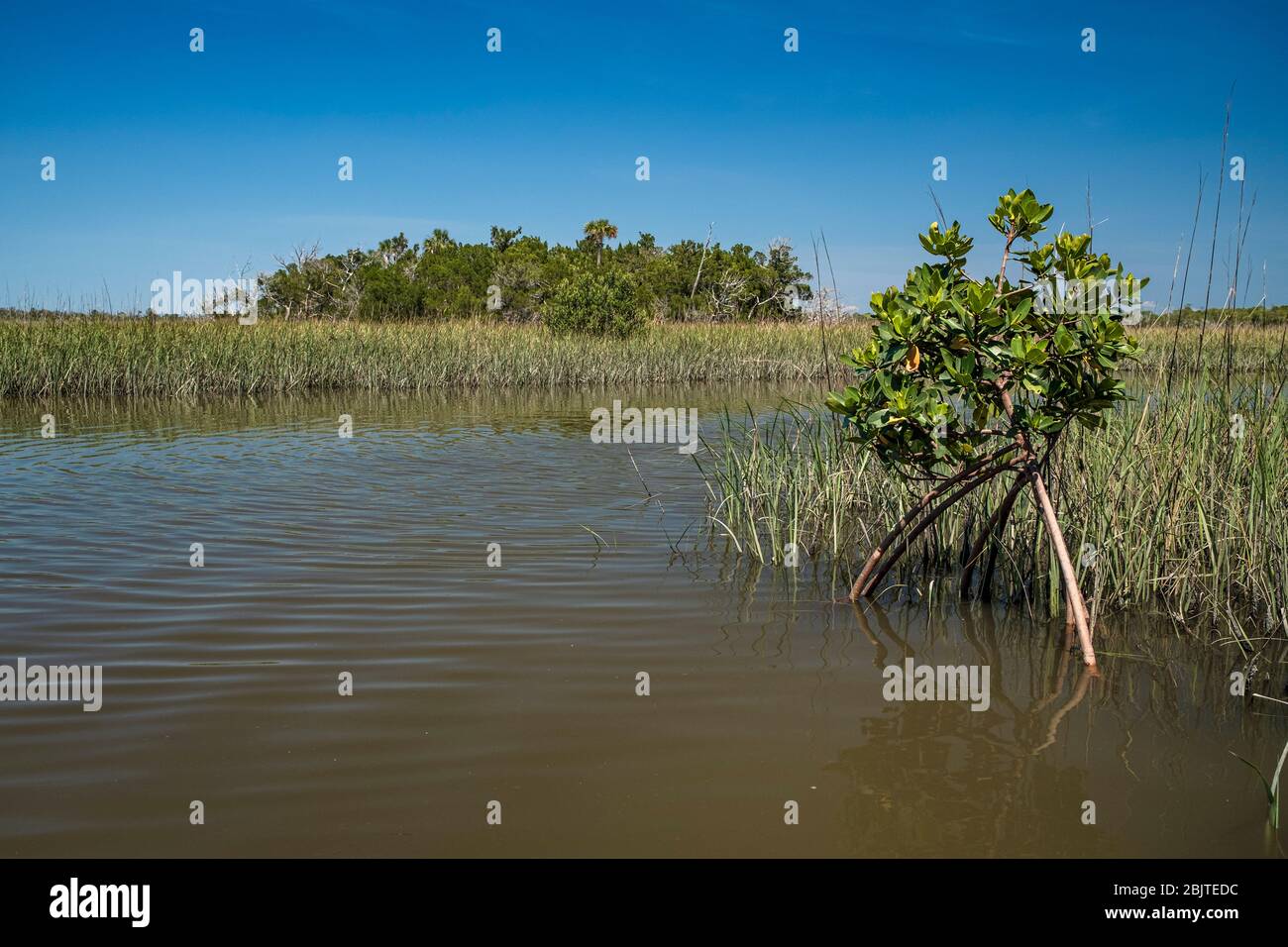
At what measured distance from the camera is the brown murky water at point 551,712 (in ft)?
8.09

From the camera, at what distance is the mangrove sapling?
11.2ft

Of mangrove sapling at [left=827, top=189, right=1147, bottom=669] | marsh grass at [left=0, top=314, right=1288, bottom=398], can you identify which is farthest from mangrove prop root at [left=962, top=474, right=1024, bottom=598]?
marsh grass at [left=0, top=314, right=1288, bottom=398]

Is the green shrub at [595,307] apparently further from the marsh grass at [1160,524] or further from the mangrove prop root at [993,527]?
the mangrove prop root at [993,527]

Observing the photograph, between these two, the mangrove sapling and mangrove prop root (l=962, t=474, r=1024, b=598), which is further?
mangrove prop root (l=962, t=474, r=1024, b=598)

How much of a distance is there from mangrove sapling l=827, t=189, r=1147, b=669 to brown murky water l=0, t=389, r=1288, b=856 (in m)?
0.69

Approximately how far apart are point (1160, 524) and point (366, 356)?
1580 centimetres

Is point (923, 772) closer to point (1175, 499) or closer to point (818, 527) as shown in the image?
point (1175, 499)

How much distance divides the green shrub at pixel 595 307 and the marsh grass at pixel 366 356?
0.53 metres
